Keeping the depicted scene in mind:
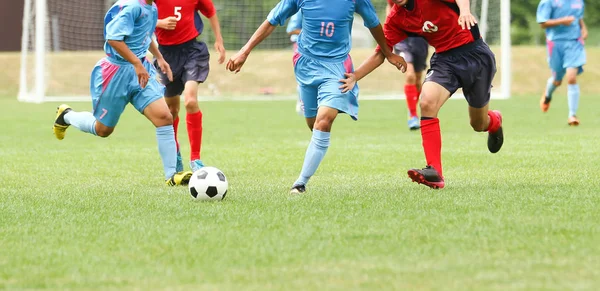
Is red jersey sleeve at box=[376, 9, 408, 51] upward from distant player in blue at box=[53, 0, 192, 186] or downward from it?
upward

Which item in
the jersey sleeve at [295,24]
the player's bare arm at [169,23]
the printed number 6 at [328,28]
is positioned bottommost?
the jersey sleeve at [295,24]

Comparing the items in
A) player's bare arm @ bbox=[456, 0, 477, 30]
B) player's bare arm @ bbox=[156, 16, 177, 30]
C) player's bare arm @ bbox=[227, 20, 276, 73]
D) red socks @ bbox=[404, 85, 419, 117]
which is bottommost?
red socks @ bbox=[404, 85, 419, 117]

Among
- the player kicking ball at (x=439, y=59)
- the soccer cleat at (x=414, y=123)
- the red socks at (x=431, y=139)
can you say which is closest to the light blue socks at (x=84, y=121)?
the player kicking ball at (x=439, y=59)

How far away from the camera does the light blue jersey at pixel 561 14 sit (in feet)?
48.1

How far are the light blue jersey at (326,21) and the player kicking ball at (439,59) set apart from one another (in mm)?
243

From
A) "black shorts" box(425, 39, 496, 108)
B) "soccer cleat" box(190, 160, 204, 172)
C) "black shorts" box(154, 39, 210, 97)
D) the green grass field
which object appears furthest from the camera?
"black shorts" box(154, 39, 210, 97)

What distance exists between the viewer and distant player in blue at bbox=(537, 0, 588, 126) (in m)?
14.7

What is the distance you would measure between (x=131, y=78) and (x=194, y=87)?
1.49m

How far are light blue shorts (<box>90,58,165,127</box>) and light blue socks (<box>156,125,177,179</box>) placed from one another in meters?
0.24

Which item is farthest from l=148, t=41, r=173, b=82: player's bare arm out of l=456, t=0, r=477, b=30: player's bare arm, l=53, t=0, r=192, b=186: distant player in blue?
l=456, t=0, r=477, b=30: player's bare arm

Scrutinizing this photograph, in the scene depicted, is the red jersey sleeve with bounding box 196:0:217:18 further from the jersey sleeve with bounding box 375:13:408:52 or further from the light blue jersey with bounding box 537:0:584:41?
the light blue jersey with bounding box 537:0:584:41

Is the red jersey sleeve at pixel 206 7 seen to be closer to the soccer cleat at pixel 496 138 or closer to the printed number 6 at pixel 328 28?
the printed number 6 at pixel 328 28

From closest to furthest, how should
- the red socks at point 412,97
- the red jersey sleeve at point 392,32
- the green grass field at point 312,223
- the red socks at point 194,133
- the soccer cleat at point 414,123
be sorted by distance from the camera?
1. the green grass field at point 312,223
2. the red jersey sleeve at point 392,32
3. the red socks at point 194,133
4. the soccer cleat at point 414,123
5. the red socks at point 412,97

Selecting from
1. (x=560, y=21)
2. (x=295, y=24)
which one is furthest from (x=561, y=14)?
(x=295, y=24)
